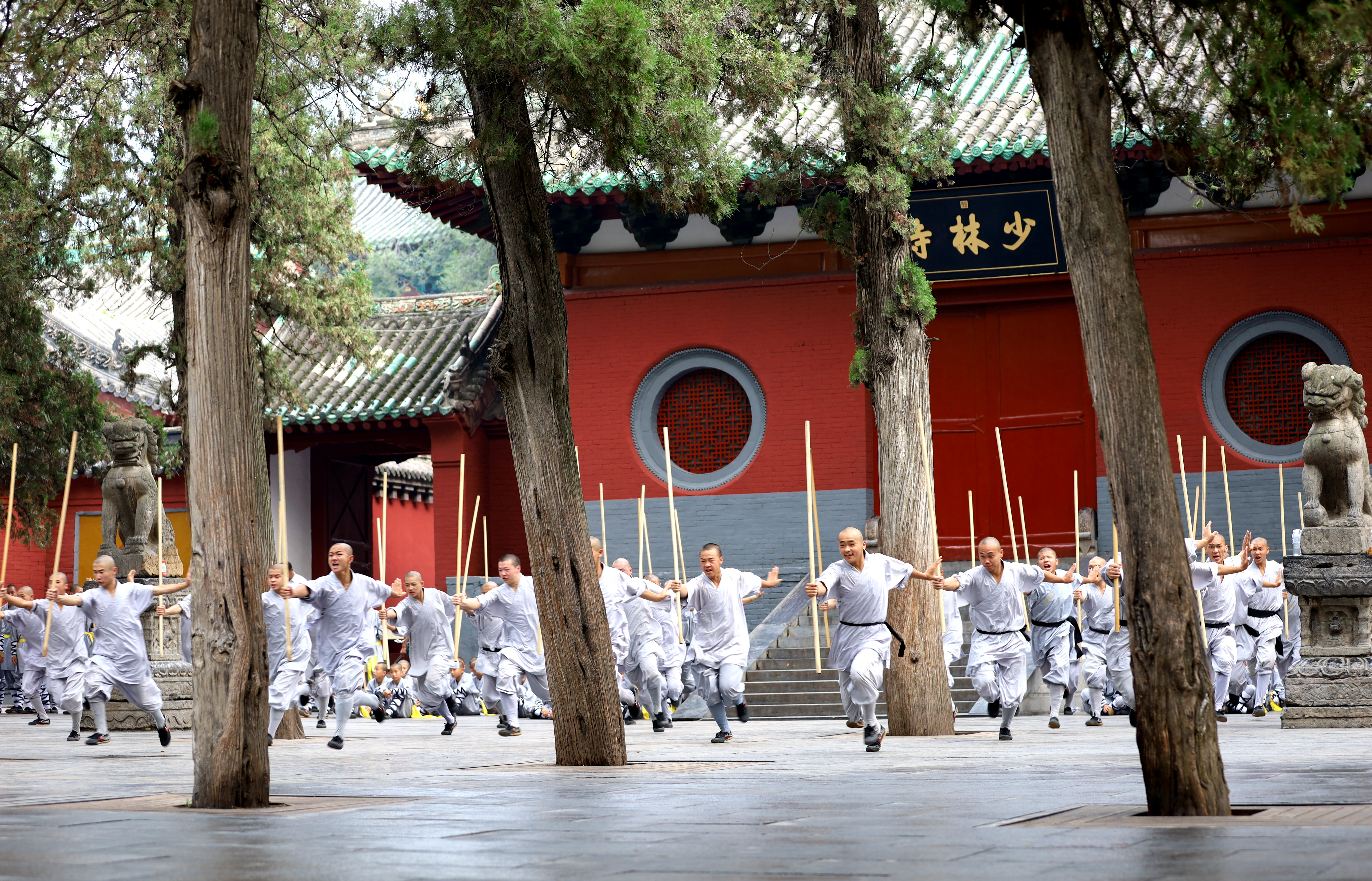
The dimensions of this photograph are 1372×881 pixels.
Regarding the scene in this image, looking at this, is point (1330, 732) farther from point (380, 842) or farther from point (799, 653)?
point (380, 842)

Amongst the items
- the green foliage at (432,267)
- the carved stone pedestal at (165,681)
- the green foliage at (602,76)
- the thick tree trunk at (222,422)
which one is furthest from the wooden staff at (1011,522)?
the green foliage at (432,267)

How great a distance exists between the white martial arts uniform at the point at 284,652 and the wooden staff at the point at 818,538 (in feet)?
12.8

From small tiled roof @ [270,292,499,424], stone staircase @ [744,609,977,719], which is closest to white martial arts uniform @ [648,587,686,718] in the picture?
stone staircase @ [744,609,977,719]

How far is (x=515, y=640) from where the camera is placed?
45.3 feet

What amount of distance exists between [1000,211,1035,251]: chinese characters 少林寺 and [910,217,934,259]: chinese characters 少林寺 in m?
0.81

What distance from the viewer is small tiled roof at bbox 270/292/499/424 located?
63.4 ft

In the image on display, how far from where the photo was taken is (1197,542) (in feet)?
41.3

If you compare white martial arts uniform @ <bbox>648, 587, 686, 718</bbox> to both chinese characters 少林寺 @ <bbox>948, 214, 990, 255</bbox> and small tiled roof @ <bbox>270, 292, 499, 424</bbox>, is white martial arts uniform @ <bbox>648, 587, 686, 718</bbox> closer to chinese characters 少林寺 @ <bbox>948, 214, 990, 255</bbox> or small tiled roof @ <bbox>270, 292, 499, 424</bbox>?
small tiled roof @ <bbox>270, 292, 499, 424</bbox>

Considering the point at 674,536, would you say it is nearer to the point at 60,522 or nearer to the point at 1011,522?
the point at 1011,522

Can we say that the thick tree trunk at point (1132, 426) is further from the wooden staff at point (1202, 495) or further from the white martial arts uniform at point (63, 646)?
the white martial arts uniform at point (63, 646)

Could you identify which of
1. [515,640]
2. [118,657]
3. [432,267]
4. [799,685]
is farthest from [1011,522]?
[432,267]

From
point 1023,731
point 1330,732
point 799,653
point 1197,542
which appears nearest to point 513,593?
point 799,653

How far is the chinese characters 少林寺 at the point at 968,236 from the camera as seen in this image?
16.8 metres

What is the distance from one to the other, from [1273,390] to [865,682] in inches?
310
